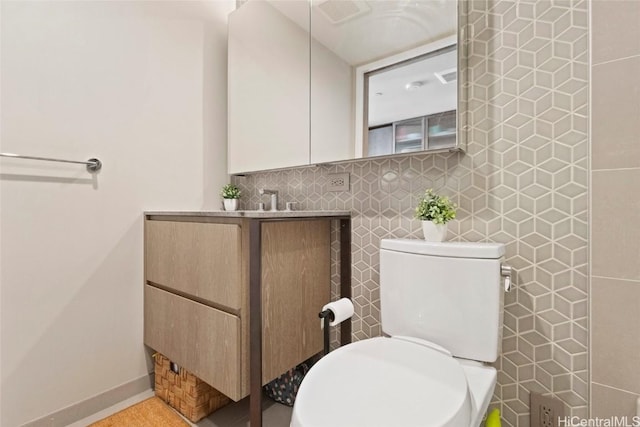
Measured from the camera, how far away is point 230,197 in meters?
1.78

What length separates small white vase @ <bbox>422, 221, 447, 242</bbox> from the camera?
109 centimetres

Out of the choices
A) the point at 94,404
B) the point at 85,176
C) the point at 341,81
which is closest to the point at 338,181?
the point at 341,81

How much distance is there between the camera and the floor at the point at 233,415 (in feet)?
4.44

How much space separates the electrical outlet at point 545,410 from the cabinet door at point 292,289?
82 centimetres

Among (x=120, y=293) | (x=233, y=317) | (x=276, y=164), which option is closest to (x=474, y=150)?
(x=276, y=164)

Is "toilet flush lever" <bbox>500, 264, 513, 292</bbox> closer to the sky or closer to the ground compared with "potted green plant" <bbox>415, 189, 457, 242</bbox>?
closer to the ground

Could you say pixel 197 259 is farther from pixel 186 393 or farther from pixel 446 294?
pixel 446 294

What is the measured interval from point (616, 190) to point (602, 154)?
0.11 meters

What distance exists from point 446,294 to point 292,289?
597mm

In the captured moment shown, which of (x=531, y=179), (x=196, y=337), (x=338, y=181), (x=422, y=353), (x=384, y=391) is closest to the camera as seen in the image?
(x=384, y=391)

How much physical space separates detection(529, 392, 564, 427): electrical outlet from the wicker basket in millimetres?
1273

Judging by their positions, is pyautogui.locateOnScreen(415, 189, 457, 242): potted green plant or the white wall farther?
the white wall

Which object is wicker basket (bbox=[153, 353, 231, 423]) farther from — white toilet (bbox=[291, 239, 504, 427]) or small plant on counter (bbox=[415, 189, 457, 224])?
small plant on counter (bbox=[415, 189, 457, 224])

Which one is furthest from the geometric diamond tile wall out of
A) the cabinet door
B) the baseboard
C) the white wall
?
the baseboard
